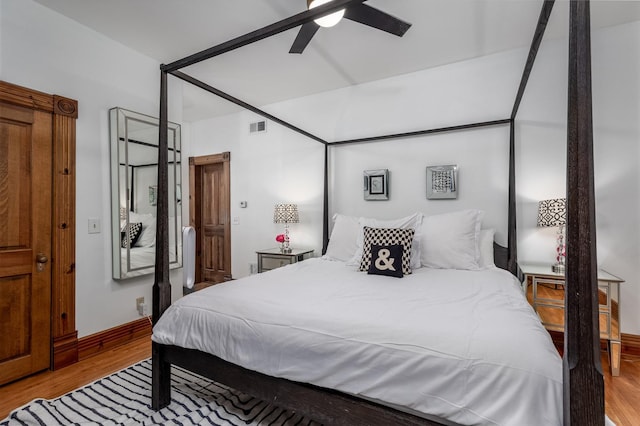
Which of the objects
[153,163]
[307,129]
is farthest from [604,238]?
[153,163]

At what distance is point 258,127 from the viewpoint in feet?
14.2

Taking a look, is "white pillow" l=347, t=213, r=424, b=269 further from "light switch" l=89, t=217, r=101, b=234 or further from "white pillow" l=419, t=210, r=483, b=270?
"light switch" l=89, t=217, r=101, b=234

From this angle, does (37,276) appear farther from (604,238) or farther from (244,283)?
(604,238)

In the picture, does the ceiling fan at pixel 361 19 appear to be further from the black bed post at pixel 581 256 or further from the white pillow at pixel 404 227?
the white pillow at pixel 404 227

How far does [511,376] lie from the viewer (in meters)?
0.99

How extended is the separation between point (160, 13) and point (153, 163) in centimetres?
130

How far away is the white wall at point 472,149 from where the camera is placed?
8.13ft

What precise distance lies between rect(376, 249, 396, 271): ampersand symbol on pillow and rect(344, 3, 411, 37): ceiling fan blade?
5.02 feet

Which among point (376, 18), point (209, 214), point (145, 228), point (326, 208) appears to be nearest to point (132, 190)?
point (145, 228)

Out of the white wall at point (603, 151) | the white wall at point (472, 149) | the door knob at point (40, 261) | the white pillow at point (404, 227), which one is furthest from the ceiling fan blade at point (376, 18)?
the door knob at point (40, 261)

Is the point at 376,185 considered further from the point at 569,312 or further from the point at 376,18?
the point at 569,312

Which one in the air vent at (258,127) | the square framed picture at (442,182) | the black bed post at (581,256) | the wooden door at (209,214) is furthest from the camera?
the wooden door at (209,214)

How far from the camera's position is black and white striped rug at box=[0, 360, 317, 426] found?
5.47 ft

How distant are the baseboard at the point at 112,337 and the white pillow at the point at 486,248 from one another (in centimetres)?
310
